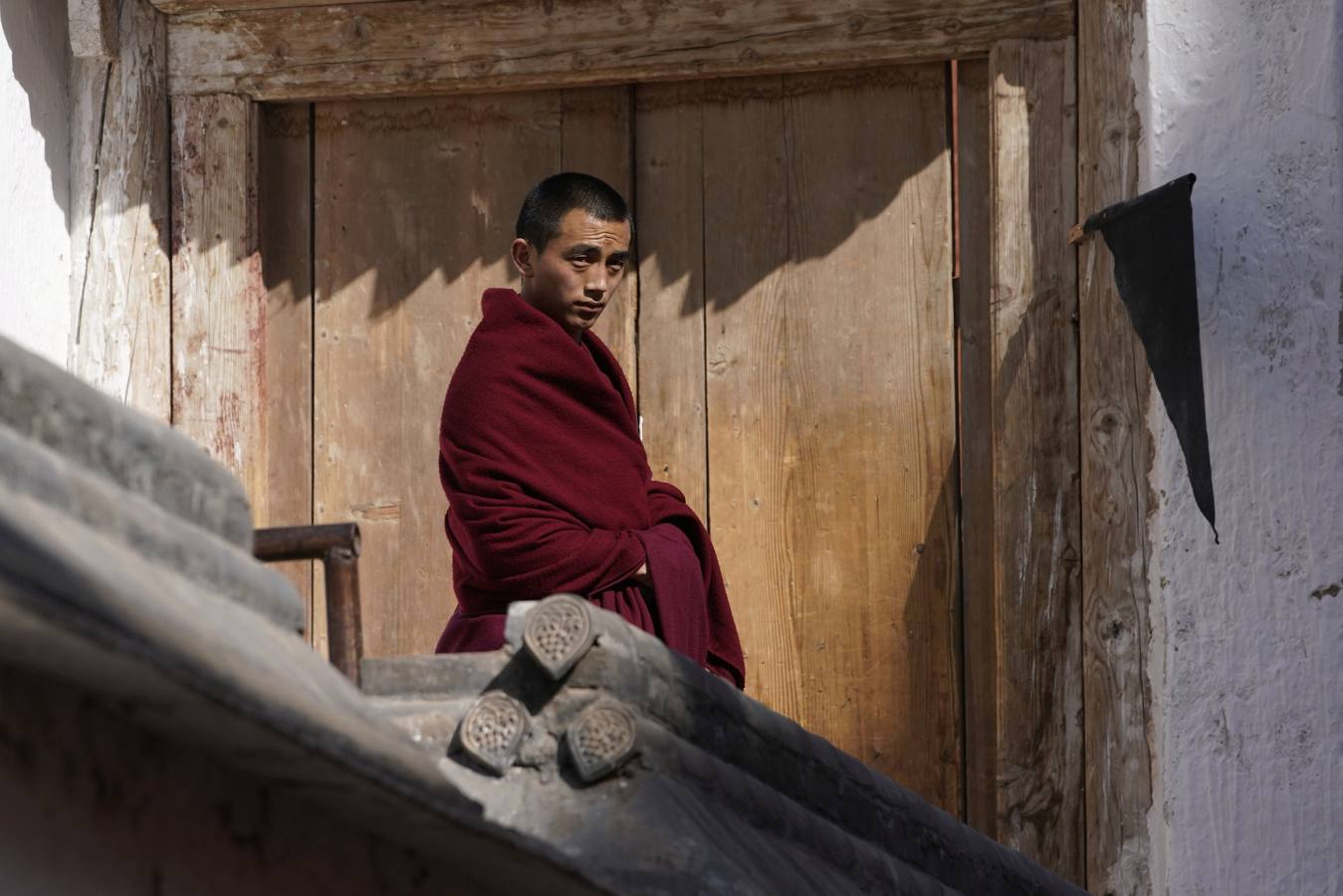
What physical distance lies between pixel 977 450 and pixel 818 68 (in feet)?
3.17

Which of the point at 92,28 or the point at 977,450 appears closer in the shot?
the point at 977,450

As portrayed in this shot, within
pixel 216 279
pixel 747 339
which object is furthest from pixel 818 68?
pixel 216 279

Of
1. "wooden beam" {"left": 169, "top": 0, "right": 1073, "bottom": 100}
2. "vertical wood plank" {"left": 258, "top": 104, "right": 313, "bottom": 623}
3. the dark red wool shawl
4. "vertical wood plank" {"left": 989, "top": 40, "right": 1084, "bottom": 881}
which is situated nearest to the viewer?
the dark red wool shawl

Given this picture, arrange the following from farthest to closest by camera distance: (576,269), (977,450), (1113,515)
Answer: (977,450) < (1113,515) < (576,269)

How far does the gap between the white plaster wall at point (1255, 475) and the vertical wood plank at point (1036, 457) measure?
11.4 inches

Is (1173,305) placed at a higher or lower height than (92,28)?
lower

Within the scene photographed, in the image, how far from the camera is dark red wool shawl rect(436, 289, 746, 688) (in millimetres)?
3018

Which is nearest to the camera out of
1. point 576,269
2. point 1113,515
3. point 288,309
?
point 576,269

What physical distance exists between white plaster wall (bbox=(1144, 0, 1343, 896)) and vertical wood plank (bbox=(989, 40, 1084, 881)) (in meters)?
0.29

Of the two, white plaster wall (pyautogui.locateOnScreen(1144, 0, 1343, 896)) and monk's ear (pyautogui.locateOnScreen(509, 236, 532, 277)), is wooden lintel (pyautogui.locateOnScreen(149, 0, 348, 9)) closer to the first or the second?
monk's ear (pyautogui.locateOnScreen(509, 236, 532, 277))

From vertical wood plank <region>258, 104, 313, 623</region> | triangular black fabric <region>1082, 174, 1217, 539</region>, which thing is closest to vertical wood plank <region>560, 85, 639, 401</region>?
Answer: vertical wood plank <region>258, 104, 313, 623</region>

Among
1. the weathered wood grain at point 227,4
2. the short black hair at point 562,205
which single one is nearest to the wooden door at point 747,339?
the weathered wood grain at point 227,4

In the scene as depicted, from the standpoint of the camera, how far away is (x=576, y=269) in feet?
10.7

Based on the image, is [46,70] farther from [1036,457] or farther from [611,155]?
Result: [1036,457]
